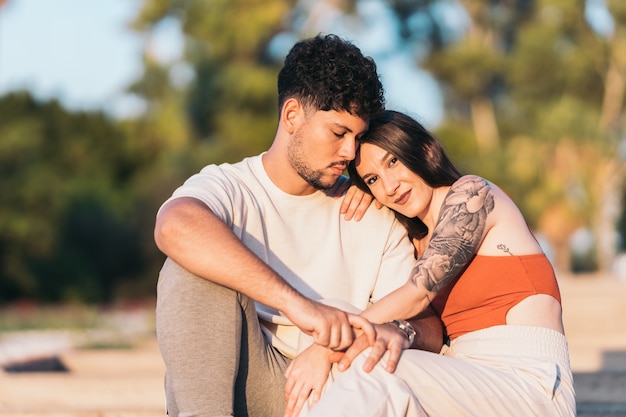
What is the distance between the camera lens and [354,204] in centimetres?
388

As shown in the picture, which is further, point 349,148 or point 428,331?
point 349,148

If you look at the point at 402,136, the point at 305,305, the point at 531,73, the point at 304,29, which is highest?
the point at 304,29

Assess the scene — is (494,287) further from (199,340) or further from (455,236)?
(199,340)

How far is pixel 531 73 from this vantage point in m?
25.6

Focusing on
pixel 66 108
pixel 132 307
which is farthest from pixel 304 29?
pixel 132 307

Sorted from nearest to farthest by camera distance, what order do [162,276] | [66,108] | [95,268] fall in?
[162,276], [95,268], [66,108]

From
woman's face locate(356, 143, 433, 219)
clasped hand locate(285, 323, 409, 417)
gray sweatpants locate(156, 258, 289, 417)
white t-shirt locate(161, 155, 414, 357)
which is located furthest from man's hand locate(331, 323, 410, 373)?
woman's face locate(356, 143, 433, 219)

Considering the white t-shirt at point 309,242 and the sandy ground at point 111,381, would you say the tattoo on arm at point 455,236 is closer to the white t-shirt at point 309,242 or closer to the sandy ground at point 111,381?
the white t-shirt at point 309,242

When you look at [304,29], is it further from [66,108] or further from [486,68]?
[66,108]

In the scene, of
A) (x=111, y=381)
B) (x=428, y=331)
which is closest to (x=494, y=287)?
Result: (x=428, y=331)

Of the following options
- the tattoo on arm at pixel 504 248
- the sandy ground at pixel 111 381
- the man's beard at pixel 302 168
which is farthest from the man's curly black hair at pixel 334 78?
the sandy ground at pixel 111 381

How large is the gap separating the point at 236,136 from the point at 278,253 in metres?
19.6

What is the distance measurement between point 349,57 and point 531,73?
74.8 feet

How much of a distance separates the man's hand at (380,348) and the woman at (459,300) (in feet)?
0.11
